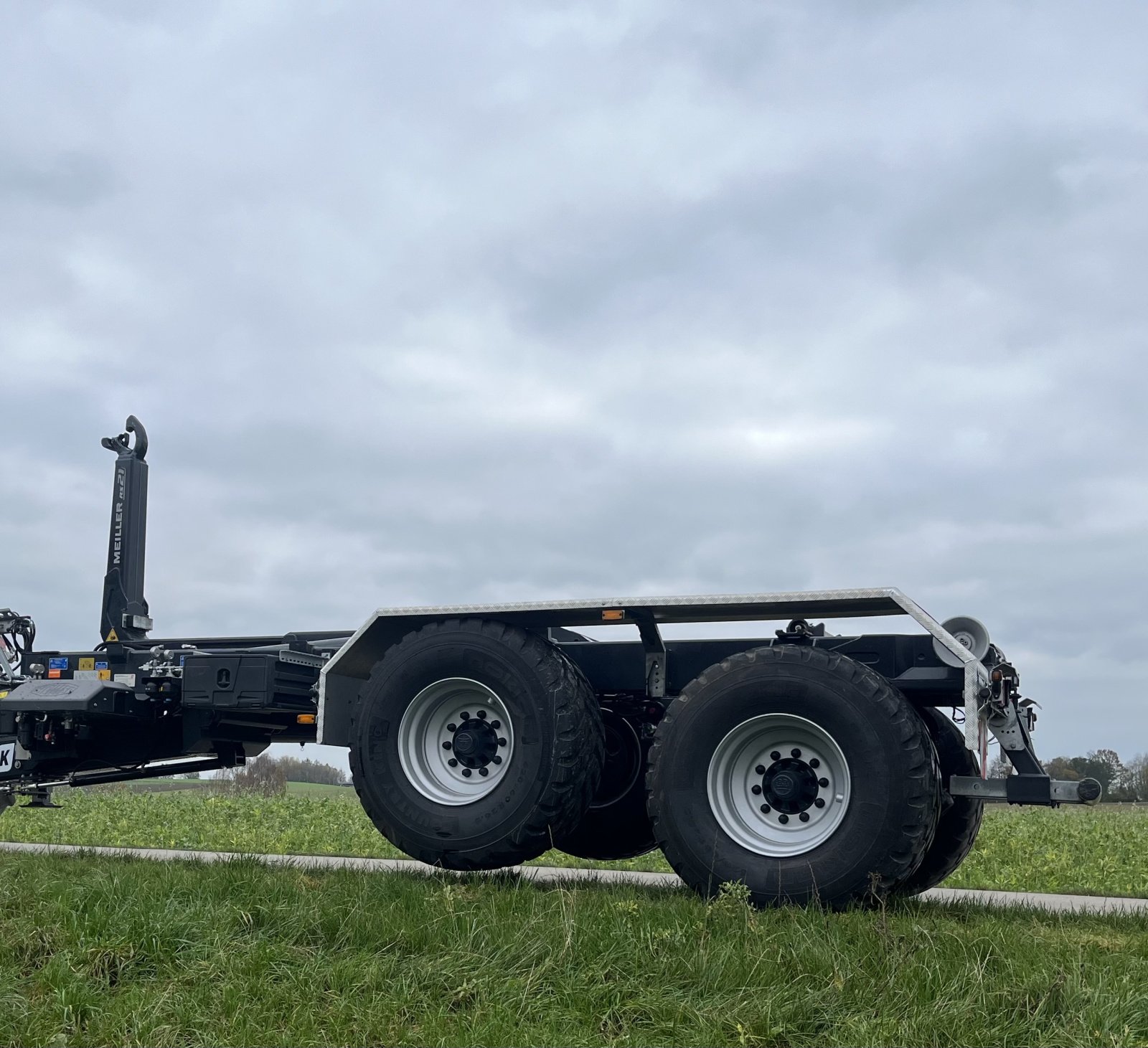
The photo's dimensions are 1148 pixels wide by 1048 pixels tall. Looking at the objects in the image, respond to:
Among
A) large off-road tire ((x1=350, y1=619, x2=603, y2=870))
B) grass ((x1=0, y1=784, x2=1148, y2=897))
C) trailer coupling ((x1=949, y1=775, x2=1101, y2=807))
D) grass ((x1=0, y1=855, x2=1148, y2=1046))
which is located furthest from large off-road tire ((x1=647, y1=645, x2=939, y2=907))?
grass ((x1=0, y1=784, x2=1148, y2=897))

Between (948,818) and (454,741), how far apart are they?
10.3 ft

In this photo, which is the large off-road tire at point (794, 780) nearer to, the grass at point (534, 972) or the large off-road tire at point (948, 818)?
the grass at point (534, 972)

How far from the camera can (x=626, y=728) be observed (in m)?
7.82

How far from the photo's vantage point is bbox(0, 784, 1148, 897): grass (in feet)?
36.5

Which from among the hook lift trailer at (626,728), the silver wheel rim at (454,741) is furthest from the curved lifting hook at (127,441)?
the silver wheel rim at (454,741)

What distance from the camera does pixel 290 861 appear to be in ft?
29.2

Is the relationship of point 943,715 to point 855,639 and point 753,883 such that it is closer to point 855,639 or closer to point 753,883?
point 855,639

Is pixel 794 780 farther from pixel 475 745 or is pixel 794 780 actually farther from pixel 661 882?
pixel 661 882

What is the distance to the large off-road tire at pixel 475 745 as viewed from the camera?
682cm

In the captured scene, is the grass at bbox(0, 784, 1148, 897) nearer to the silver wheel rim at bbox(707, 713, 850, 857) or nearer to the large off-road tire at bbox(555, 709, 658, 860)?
the large off-road tire at bbox(555, 709, 658, 860)

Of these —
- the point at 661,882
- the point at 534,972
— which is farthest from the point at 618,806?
the point at 534,972

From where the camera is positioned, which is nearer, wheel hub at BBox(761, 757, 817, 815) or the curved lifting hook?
wheel hub at BBox(761, 757, 817, 815)

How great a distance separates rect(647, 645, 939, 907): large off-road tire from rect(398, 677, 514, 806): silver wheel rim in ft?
3.72

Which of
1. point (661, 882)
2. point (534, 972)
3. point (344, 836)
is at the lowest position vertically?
point (344, 836)
